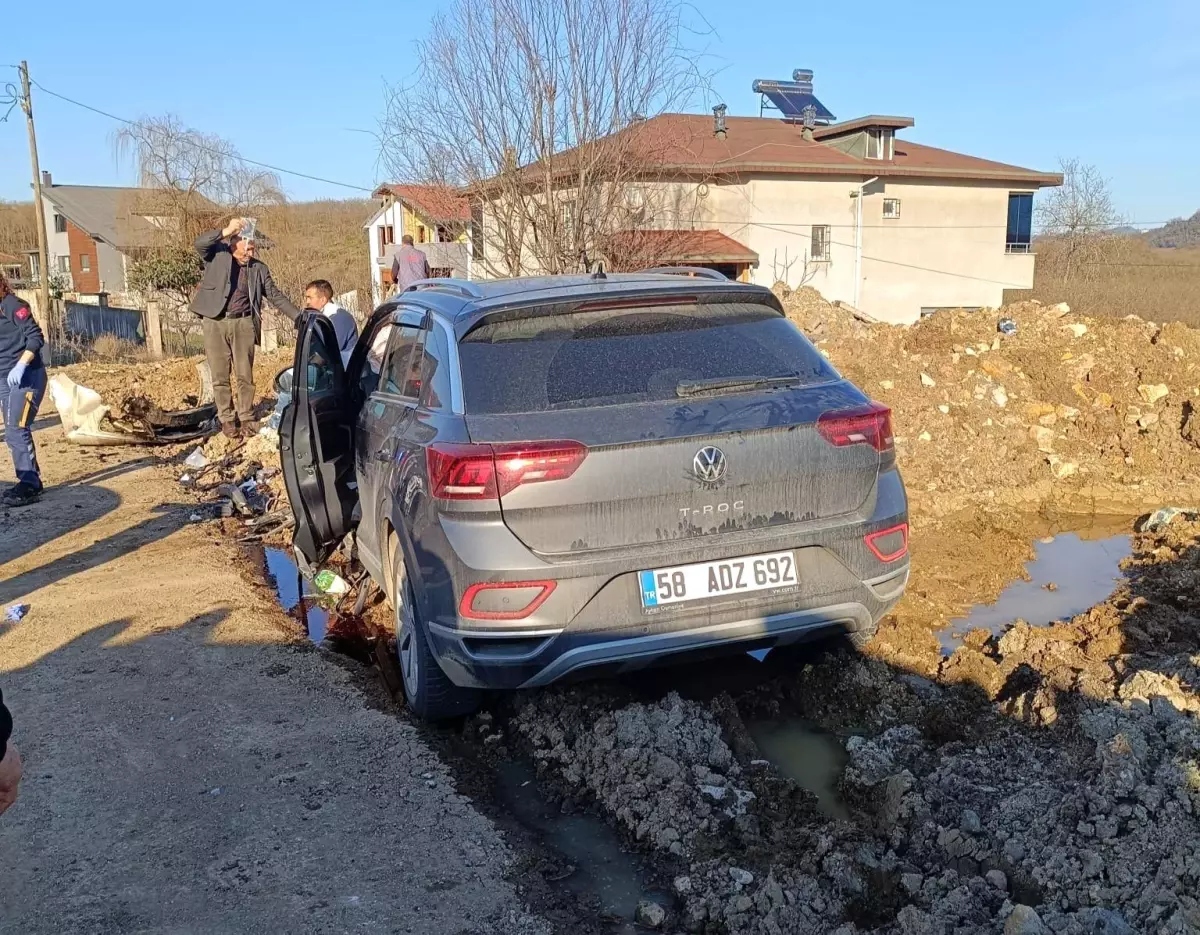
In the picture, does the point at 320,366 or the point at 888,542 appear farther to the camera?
the point at 320,366

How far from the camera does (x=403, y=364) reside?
490cm

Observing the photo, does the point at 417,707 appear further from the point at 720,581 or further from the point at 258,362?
the point at 258,362

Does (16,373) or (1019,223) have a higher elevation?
(1019,223)

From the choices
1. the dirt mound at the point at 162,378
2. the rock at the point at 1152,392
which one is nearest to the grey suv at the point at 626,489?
the rock at the point at 1152,392

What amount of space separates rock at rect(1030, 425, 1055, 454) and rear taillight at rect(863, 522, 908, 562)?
278 inches

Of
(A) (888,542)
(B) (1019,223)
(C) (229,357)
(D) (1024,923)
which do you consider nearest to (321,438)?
(A) (888,542)

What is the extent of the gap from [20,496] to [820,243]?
92.7ft

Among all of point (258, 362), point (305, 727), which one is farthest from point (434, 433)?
point (258, 362)

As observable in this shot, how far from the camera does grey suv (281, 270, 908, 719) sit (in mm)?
3656

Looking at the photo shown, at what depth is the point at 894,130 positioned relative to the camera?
34.8 metres

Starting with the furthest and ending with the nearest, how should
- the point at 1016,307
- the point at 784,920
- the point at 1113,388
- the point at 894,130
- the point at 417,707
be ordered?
the point at 894,130 → the point at 1016,307 → the point at 1113,388 → the point at 417,707 → the point at 784,920

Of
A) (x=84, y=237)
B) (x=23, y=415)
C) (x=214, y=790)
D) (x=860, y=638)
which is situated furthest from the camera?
(x=84, y=237)

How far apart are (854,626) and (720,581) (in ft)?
2.27

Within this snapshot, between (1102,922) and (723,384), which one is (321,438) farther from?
(1102,922)
